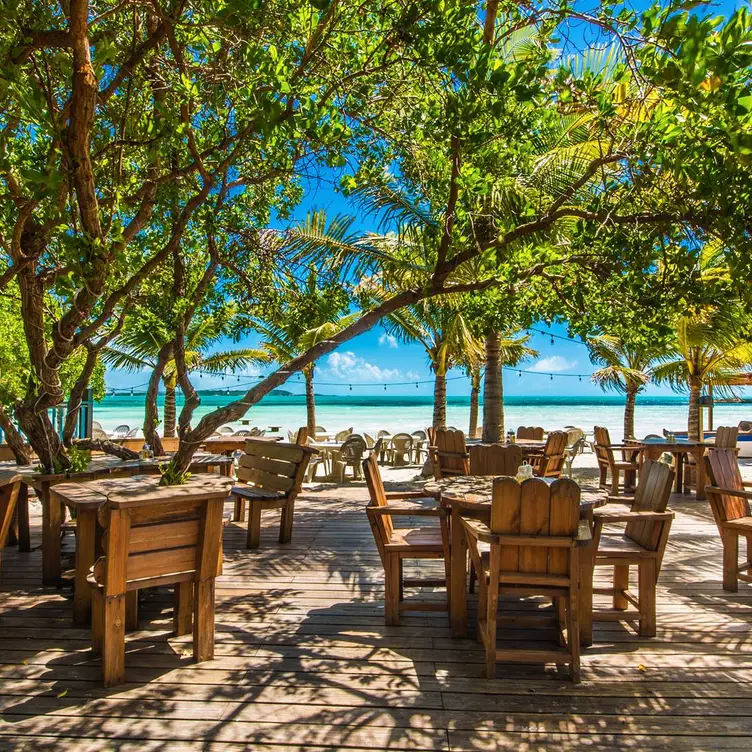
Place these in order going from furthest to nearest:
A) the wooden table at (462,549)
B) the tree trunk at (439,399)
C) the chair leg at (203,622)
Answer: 1. the tree trunk at (439,399)
2. the wooden table at (462,549)
3. the chair leg at (203,622)

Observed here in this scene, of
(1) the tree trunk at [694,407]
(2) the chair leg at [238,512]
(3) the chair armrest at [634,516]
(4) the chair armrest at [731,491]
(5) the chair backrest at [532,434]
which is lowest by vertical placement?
(2) the chair leg at [238,512]

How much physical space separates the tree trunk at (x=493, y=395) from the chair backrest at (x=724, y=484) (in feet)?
16.7

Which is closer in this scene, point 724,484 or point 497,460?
point 724,484

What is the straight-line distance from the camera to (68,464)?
5129 mm

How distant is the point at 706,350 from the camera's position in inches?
449

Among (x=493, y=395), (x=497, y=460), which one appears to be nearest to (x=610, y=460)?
(x=493, y=395)

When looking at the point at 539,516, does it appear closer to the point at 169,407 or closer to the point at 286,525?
the point at 286,525

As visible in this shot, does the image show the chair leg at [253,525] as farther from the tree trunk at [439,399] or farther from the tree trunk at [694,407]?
the tree trunk at [694,407]

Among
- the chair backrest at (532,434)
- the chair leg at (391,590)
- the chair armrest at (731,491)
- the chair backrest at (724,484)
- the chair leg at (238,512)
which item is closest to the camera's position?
Answer: the chair leg at (391,590)

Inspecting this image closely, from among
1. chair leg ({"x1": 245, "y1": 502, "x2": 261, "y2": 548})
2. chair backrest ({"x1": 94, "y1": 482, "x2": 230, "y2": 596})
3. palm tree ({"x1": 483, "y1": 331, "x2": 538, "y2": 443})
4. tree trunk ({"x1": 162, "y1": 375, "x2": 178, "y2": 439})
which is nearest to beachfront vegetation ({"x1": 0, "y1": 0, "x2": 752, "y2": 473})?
chair backrest ({"x1": 94, "y1": 482, "x2": 230, "y2": 596})

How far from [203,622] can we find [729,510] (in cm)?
409

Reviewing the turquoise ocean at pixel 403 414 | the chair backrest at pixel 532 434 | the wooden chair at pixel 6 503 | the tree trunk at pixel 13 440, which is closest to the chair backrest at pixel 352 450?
the chair backrest at pixel 532 434

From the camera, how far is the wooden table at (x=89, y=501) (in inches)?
138

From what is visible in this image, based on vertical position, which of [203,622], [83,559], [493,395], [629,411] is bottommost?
[203,622]
